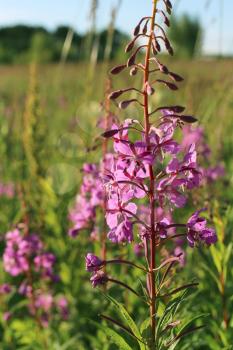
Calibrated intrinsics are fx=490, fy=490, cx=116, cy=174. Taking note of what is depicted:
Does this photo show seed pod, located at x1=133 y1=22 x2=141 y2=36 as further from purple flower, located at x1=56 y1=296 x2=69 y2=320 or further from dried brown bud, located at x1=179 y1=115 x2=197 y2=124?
purple flower, located at x1=56 y1=296 x2=69 y2=320

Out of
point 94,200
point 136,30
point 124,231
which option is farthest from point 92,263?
point 94,200

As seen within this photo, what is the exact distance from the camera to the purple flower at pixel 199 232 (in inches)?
65.2

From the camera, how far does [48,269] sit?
3213mm

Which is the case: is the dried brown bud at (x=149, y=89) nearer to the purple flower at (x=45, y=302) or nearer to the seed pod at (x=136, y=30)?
the seed pod at (x=136, y=30)

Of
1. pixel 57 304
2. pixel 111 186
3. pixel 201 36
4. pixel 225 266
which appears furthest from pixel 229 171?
pixel 111 186

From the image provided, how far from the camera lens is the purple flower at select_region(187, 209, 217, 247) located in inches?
65.2

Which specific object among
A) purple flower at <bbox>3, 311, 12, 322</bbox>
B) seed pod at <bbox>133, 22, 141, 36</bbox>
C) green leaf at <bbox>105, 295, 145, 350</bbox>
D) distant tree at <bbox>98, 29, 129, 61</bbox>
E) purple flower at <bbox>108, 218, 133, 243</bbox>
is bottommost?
purple flower at <bbox>3, 311, 12, 322</bbox>

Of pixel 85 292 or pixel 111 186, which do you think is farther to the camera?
pixel 85 292

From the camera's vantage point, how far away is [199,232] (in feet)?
5.45

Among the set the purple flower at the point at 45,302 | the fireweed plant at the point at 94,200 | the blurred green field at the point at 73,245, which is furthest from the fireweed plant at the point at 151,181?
the purple flower at the point at 45,302

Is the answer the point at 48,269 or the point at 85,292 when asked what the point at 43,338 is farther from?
the point at 85,292

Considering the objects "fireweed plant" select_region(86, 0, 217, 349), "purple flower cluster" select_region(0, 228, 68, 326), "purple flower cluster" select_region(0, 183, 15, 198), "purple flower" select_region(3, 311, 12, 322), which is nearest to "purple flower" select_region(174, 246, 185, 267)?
"fireweed plant" select_region(86, 0, 217, 349)

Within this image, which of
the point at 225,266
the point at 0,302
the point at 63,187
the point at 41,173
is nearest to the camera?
the point at 225,266

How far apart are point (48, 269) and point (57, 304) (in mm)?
478
